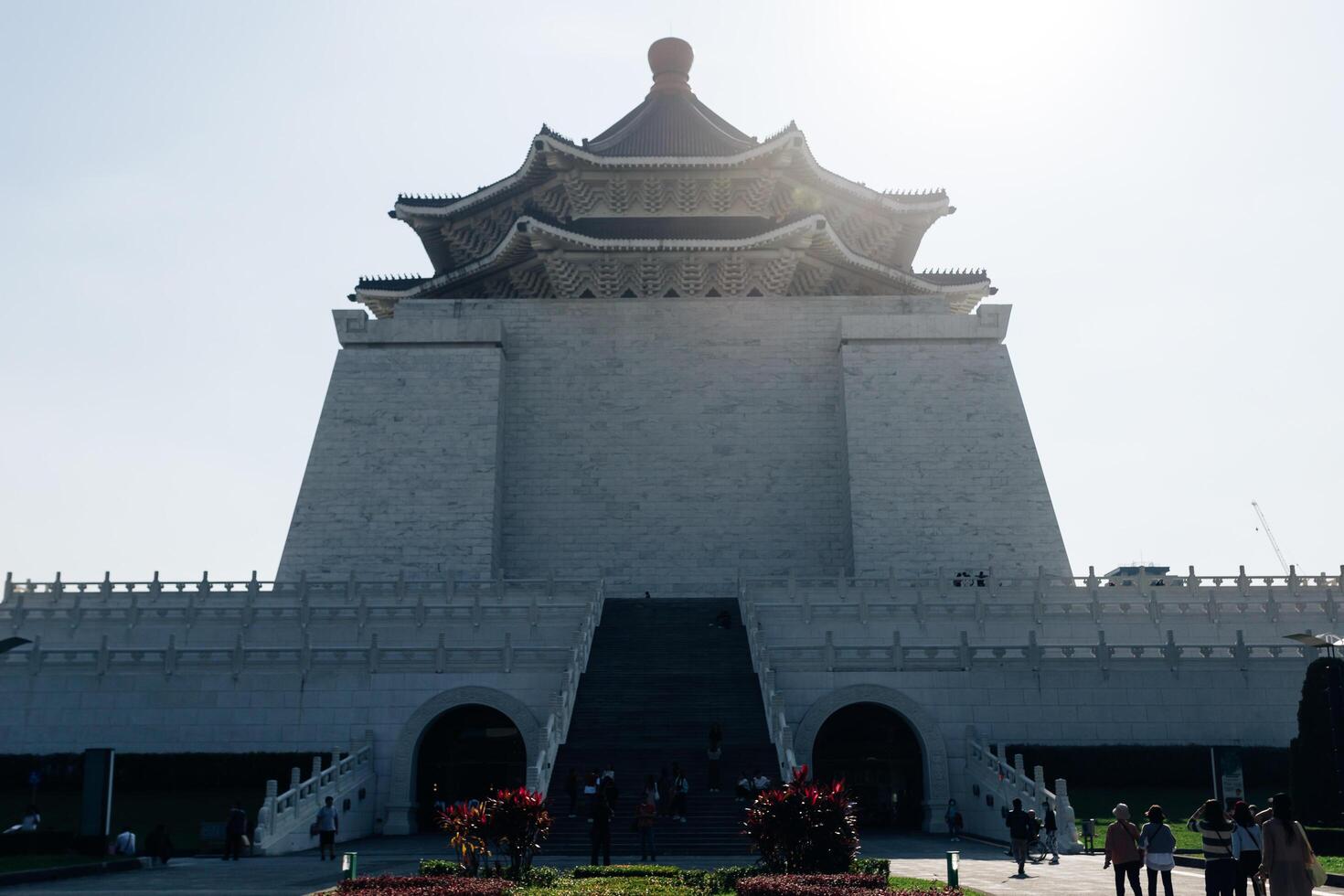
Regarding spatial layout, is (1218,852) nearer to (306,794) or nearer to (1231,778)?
(1231,778)

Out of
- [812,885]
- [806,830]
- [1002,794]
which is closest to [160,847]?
[806,830]

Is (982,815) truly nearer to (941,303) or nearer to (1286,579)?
(1286,579)

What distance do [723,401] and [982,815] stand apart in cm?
1846

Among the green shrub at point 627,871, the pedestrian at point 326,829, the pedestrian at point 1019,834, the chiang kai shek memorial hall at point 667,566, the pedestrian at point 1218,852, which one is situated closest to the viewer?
the pedestrian at point 1218,852

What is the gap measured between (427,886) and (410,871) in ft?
12.8

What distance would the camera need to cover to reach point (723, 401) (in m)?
39.5

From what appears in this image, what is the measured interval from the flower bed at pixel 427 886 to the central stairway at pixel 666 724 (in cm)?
547

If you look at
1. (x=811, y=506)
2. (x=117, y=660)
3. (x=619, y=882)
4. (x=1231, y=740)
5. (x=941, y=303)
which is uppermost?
(x=941, y=303)

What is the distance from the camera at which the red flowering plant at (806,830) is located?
14594mm

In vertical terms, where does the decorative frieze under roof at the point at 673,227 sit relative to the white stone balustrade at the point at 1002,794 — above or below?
above

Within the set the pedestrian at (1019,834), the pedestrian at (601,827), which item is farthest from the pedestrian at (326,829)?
the pedestrian at (1019,834)

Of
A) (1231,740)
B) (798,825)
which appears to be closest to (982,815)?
(1231,740)

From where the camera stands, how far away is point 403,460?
1483 inches

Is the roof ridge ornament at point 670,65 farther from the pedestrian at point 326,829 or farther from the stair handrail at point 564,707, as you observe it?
the pedestrian at point 326,829
